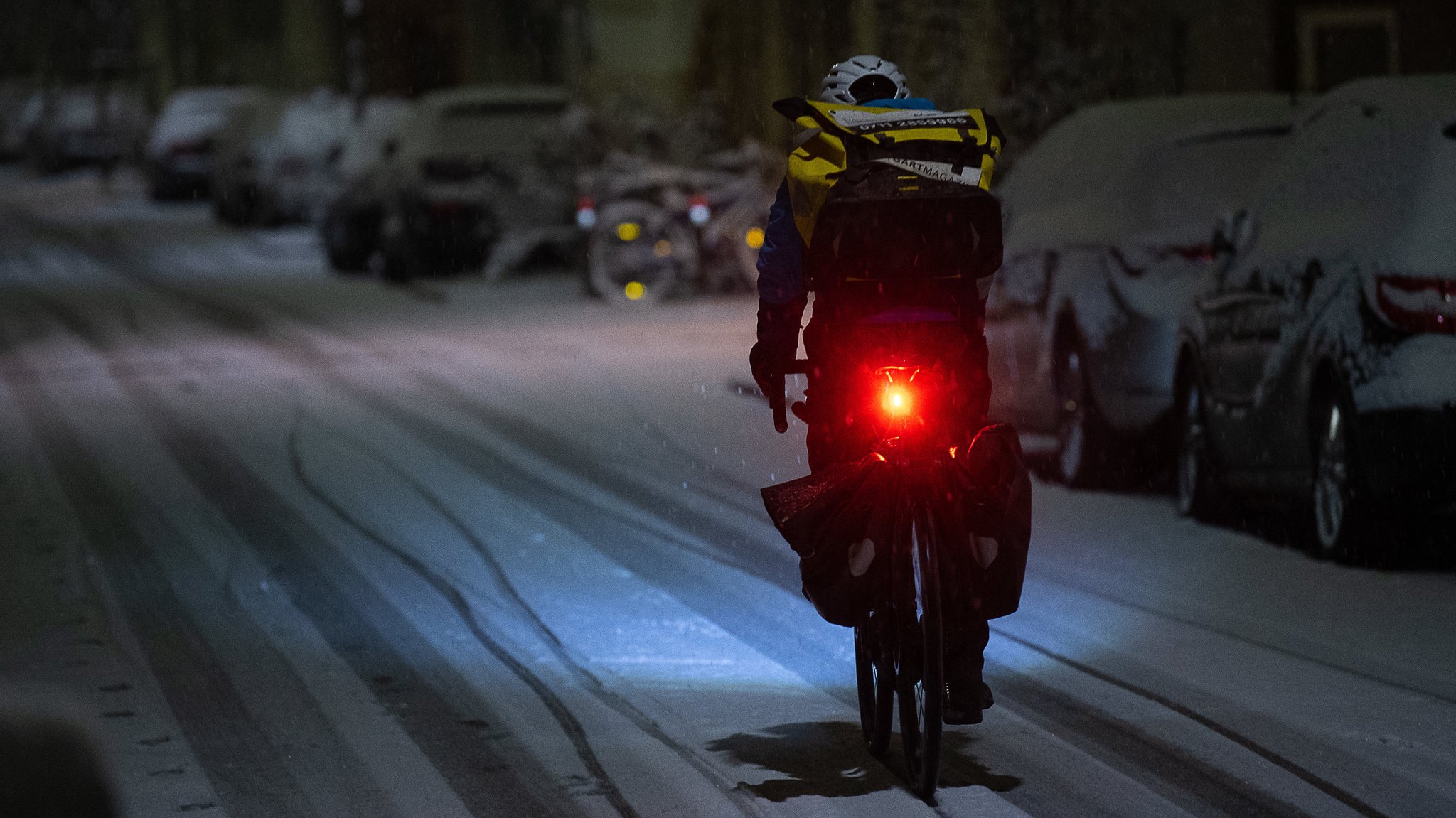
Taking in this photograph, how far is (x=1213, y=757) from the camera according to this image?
575 cm

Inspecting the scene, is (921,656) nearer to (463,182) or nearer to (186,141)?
(463,182)

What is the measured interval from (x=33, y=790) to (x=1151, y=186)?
29.6 feet

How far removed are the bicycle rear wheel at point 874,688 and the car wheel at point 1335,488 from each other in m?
2.95

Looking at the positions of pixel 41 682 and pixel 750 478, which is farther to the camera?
pixel 750 478

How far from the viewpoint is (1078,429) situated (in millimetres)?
10727

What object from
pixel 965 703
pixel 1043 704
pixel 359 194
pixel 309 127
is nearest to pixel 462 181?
pixel 359 194

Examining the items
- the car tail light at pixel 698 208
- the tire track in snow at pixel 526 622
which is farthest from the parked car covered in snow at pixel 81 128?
the tire track in snow at pixel 526 622

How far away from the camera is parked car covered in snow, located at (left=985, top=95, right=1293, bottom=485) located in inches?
408

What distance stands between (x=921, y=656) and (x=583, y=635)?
7.86ft

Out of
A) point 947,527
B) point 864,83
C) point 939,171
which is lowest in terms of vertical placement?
point 947,527

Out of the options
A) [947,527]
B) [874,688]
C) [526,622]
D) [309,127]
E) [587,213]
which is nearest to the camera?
[947,527]

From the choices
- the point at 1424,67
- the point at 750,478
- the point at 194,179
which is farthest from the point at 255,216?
the point at 750,478

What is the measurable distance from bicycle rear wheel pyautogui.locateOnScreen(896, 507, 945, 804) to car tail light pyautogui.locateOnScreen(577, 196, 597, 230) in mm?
16735

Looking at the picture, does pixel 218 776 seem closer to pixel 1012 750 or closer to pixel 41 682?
pixel 41 682
